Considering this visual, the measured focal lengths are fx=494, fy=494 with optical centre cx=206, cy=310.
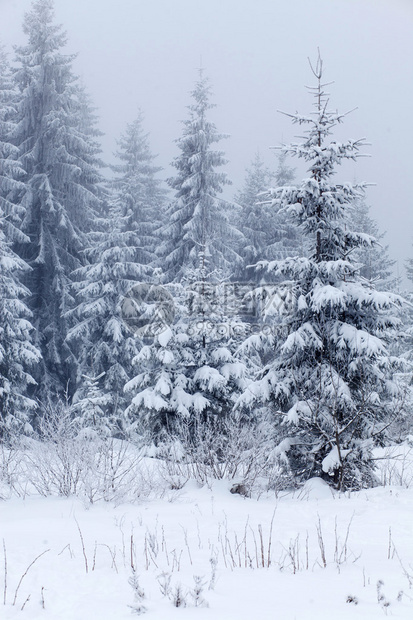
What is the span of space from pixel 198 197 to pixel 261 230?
16.9 ft

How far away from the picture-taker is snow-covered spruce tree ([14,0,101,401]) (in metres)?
22.2

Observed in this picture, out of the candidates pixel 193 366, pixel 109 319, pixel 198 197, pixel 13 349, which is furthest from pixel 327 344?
pixel 198 197

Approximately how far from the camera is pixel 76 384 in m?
21.7

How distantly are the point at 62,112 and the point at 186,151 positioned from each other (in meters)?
5.83

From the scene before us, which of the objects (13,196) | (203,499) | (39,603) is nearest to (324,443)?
(203,499)

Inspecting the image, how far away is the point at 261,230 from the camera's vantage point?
2638 centimetres

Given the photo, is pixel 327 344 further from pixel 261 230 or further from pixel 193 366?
pixel 261 230

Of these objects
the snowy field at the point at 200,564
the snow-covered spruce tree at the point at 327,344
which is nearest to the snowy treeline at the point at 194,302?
the snow-covered spruce tree at the point at 327,344

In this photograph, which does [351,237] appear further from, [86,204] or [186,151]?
[86,204]

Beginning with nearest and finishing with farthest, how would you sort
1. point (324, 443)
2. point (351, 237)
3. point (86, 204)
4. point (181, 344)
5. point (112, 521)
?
point (112, 521), point (324, 443), point (351, 237), point (181, 344), point (86, 204)

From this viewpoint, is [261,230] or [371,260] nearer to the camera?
[371,260]

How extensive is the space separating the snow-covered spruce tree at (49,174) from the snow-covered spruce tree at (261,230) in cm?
801

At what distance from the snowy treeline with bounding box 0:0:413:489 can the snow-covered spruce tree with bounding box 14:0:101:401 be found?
0.09m

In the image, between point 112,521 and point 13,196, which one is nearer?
point 112,521
